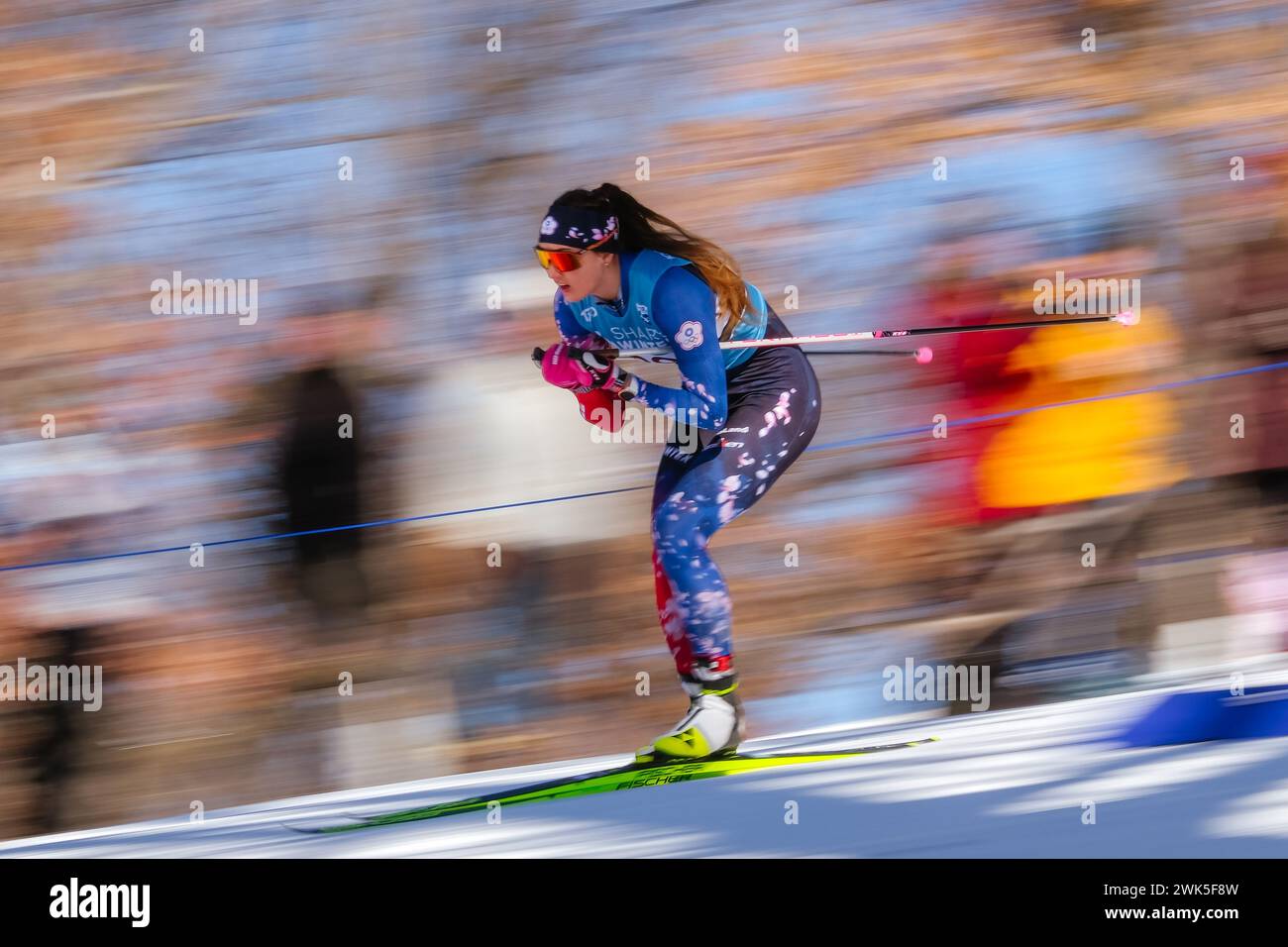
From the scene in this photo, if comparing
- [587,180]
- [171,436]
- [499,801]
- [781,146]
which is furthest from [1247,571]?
[171,436]

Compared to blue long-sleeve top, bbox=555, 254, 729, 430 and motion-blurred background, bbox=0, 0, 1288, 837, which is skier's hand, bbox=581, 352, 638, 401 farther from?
motion-blurred background, bbox=0, 0, 1288, 837

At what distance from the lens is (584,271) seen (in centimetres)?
241

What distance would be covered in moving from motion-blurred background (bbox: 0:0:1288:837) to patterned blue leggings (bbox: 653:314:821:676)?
1.44 meters

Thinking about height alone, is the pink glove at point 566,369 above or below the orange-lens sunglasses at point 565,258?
below

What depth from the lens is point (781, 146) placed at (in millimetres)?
4121

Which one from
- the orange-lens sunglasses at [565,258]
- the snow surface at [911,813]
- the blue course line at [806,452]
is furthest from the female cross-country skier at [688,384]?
the blue course line at [806,452]

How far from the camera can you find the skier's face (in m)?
2.40

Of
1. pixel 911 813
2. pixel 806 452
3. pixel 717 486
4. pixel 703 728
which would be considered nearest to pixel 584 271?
pixel 717 486

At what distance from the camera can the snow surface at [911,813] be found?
6.47 ft

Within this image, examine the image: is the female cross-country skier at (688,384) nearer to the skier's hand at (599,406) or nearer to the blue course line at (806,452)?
the skier's hand at (599,406)

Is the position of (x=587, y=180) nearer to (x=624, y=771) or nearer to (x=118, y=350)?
(x=118, y=350)

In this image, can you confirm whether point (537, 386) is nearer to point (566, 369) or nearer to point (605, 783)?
point (566, 369)

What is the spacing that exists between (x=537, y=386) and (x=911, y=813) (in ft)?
7.01

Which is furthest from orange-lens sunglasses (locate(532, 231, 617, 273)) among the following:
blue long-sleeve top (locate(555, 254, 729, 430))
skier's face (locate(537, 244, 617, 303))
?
blue long-sleeve top (locate(555, 254, 729, 430))
